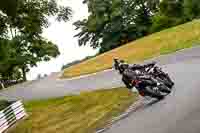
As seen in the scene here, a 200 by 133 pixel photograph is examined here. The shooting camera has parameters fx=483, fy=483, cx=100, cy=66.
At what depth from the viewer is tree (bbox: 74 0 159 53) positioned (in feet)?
255

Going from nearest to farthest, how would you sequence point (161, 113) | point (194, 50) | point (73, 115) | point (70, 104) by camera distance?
point (161, 113) → point (73, 115) → point (70, 104) → point (194, 50)

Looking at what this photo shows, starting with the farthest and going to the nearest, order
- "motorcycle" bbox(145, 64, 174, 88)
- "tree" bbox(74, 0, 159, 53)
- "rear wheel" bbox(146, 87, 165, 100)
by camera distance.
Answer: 1. "tree" bbox(74, 0, 159, 53)
2. "motorcycle" bbox(145, 64, 174, 88)
3. "rear wheel" bbox(146, 87, 165, 100)

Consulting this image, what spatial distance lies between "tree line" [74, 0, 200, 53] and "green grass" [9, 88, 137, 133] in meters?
51.4

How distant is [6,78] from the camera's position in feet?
199

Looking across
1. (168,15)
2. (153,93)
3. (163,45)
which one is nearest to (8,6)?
(153,93)

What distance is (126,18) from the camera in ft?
257

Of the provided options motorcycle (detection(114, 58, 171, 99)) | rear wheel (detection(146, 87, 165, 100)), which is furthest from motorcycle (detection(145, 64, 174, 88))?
rear wheel (detection(146, 87, 165, 100))

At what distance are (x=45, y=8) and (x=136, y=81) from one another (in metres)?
10.8

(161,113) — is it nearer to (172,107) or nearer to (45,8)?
(172,107)

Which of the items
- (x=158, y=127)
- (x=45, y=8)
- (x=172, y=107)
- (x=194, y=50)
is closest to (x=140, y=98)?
(x=172, y=107)

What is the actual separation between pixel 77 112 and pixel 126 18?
6058cm

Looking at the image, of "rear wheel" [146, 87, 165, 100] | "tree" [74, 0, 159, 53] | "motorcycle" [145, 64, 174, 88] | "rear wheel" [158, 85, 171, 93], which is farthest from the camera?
"tree" [74, 0, 159, 53]

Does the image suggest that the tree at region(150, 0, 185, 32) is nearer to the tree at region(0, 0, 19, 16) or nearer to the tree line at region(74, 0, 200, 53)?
the tree line at region(74, 0, 200, 53)

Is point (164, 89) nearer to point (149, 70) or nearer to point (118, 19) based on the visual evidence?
point (149, 70)
